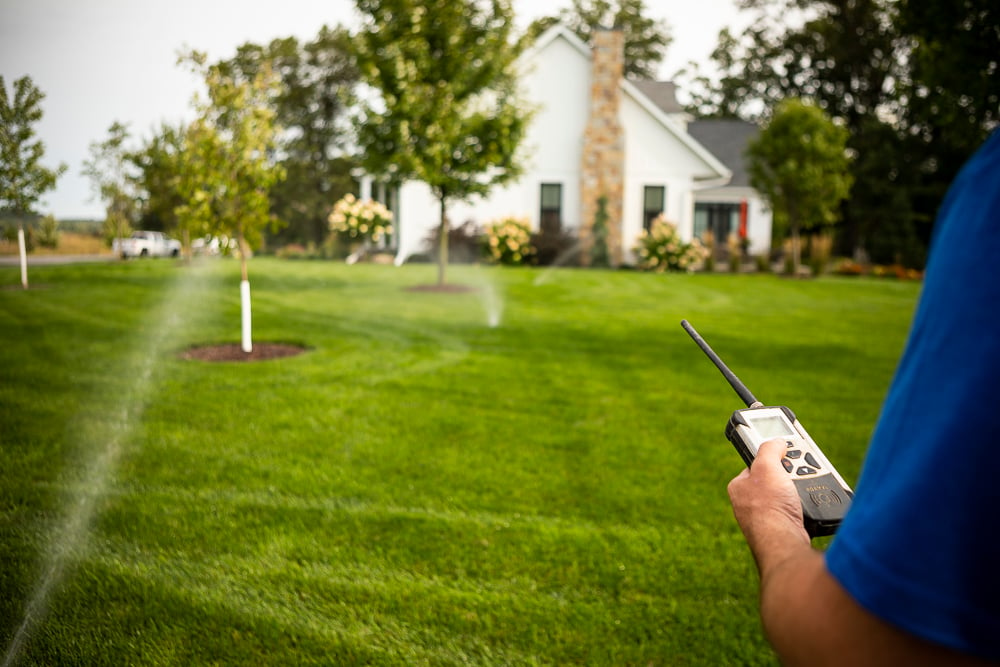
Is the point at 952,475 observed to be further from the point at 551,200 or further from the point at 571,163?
the point at 571,163

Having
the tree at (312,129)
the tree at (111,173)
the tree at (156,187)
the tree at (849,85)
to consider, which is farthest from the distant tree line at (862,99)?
the tree at (312,129)

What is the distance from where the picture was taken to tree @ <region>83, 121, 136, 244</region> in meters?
5.41

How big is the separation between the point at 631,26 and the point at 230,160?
43148 mm

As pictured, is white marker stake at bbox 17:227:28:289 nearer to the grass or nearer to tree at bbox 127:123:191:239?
the grass

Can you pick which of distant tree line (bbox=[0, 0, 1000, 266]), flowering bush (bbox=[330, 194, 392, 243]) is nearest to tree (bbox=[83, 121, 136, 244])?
distant tree line (bbox=[0, 0, 1000, 266])

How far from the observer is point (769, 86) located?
148 ft

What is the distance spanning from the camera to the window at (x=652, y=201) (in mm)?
27203

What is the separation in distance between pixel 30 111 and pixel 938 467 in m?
4.38

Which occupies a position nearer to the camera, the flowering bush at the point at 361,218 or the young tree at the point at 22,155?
the young tree at the point at 22,155

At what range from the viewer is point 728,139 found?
34.3 metres

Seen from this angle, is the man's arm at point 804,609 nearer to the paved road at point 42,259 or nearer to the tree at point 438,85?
the paved road at point 42,259

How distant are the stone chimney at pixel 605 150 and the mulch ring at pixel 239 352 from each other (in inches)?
726

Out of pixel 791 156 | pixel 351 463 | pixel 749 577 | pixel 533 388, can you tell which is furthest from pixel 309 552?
pixel 791 156

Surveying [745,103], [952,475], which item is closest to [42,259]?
[952,475]
